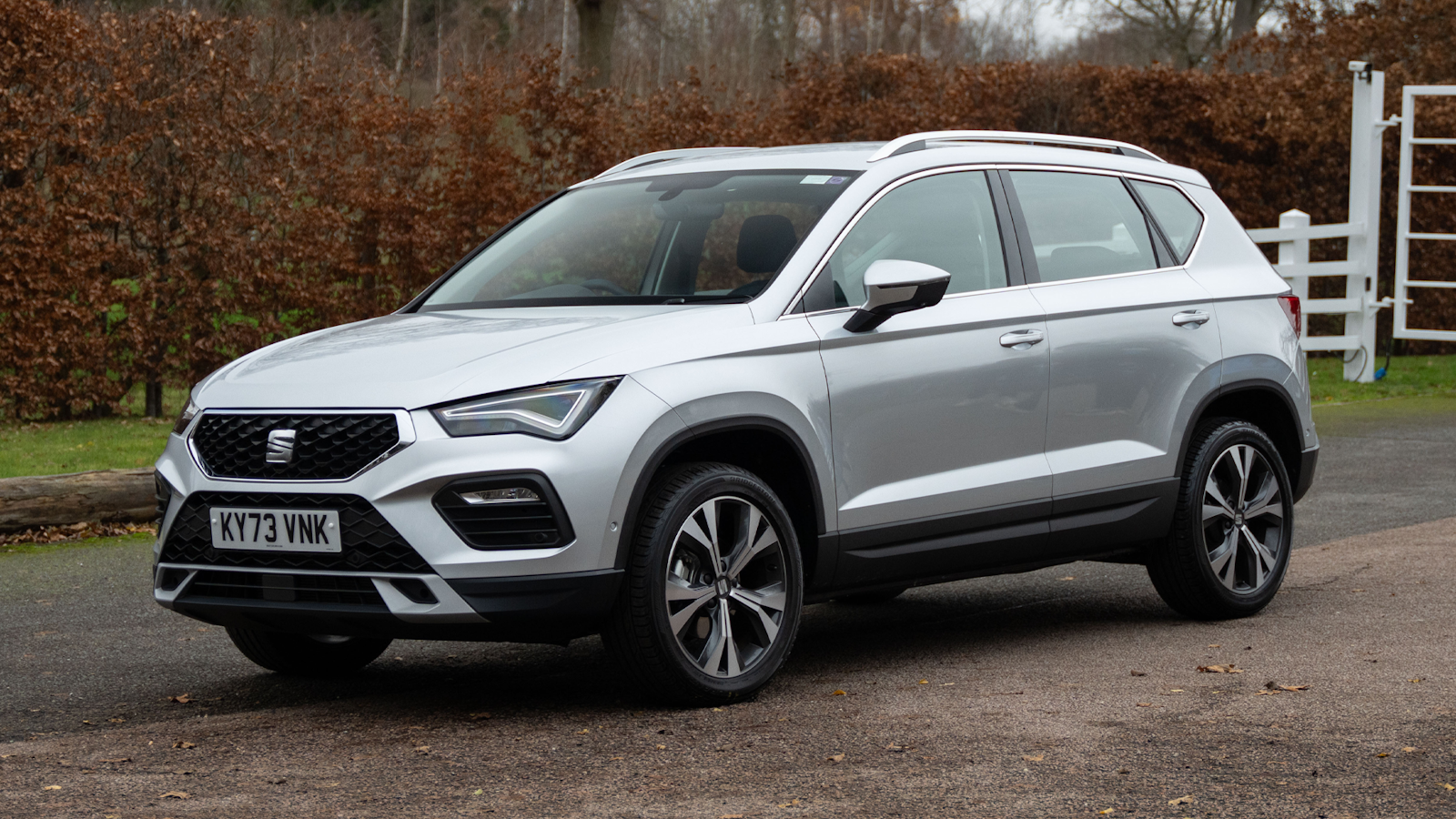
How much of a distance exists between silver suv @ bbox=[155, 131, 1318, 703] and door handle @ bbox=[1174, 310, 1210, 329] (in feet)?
0.06

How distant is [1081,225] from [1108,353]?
0.58m

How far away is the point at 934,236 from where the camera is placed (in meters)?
6.55

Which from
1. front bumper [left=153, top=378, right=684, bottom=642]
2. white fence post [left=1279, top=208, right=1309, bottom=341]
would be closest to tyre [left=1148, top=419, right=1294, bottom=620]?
front bumper [left=153, top=378, right=684, bottom=642]

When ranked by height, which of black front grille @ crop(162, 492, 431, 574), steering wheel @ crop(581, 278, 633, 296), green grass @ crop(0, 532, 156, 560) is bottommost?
green grass @ crop(0, 532, 156, 560)

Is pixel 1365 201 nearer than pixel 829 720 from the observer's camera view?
No

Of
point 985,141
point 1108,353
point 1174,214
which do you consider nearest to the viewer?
point 1108,353

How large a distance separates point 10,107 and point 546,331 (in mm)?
9569

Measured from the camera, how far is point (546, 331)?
18.7ft

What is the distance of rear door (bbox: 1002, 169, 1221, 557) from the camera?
6711 mm

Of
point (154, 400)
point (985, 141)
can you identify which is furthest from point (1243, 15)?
point (985, 141)

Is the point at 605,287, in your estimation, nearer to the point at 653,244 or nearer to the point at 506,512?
the point at 653,244

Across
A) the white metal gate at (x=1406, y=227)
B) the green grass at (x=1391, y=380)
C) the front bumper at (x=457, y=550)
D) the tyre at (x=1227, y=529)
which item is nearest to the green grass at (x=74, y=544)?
the front bumper at (x=457, y=550)

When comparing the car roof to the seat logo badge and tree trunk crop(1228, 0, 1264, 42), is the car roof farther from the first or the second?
tree trunk crop(1228, 0, 1264, 42)

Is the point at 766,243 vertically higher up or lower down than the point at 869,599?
higher up
